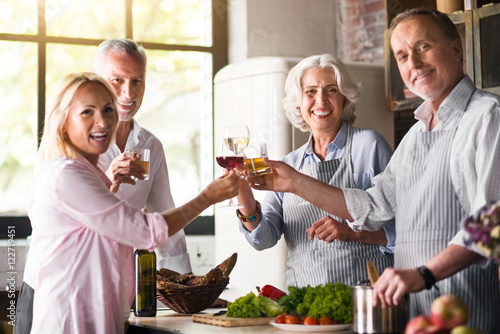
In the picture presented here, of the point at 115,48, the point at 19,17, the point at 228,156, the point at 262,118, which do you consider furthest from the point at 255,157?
the point at 19,17

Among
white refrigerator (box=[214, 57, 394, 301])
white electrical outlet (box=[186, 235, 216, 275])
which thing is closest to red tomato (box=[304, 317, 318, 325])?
white refrigerator (box=[214, 57, 394, 301])

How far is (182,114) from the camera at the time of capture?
473 centimetres

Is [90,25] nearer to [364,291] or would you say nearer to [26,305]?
[26,305]

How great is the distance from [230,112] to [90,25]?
3.60ft

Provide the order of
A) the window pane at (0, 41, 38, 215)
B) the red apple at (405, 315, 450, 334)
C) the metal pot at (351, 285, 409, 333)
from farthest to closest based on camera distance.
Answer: the window pane at (0, 41, 38, 215), the metal pot at (351, 285, 409, 333), the red apple at (405, 315, 450, 334)

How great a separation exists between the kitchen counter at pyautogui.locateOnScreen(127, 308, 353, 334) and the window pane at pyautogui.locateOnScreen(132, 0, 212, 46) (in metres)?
2.55

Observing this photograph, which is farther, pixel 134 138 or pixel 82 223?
pixel 134 138

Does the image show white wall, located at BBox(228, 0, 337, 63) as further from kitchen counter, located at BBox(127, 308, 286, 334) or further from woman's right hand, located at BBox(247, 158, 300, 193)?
kitchen counter, located at BBox(127, 308, 286, 334)

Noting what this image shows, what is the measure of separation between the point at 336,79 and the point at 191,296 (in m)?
1.01

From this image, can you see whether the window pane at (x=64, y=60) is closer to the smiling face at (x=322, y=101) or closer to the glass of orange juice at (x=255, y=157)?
A: the smiling face at (x=322, y=101)

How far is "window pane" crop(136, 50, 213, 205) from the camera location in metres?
4.64

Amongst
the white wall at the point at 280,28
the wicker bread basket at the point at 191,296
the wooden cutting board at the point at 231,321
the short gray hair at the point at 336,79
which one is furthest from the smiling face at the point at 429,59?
the white wall at the point at 280,28

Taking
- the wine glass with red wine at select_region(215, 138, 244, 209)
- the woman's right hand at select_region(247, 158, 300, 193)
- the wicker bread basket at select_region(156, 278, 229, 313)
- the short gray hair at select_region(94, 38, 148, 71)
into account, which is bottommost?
the wicker bread basket at select_region(156, 278, 229, 313)

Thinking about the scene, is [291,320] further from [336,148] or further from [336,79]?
[336,79]
